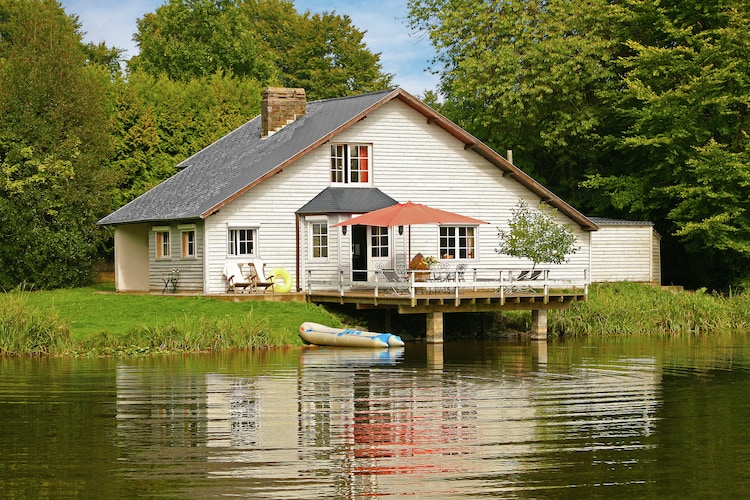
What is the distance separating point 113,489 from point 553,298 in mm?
20208

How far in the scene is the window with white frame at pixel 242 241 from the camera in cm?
3469

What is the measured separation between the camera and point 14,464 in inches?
543

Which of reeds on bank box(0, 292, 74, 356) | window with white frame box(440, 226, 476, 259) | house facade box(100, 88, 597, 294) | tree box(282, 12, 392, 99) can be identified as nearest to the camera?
reeds on bank box(0, 292, 74, 356)

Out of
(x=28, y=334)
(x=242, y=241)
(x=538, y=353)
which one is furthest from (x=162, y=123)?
(x=538, y=353)

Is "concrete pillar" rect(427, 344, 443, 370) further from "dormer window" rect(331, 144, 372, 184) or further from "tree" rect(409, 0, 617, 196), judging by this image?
"tree" rect(409, 0, 617, 196)

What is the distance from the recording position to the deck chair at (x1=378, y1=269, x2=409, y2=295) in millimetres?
29578

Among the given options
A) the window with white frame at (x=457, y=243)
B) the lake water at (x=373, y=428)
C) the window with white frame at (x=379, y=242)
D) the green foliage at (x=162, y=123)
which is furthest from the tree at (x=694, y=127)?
the green foliage at (x=162, y=123)

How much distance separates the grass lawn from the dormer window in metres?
5.00

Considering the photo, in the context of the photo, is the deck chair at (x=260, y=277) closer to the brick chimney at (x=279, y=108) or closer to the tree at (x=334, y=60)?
the brick chimney at (x=279, y=108)

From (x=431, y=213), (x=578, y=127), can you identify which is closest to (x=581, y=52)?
(x=578, y=127)

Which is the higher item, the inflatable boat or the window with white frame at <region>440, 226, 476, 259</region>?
the window with white frame at <region>440, 226, 476, 259</region>

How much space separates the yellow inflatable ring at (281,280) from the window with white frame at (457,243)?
16.7 ft

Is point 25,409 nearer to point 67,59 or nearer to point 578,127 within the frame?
point 67,59

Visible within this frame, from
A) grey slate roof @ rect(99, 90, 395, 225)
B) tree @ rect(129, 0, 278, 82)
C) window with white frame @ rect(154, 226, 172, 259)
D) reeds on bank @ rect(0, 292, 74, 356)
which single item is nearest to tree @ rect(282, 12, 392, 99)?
tree @ rect(129, 0, 278, 82)
